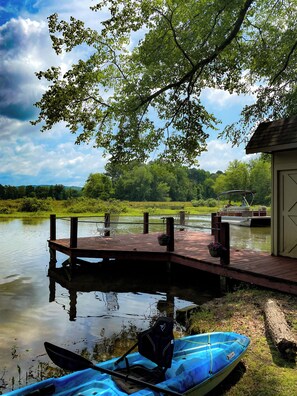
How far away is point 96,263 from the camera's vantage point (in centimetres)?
1112

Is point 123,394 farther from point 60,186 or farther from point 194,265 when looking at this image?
point 60,186

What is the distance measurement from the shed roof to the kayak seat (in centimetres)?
598

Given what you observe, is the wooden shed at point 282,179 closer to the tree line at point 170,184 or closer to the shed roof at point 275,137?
the shed roof at point 275,137

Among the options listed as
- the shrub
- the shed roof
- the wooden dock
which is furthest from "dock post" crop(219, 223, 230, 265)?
the shrub

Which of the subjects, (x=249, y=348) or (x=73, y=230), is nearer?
(x=249, y=348)

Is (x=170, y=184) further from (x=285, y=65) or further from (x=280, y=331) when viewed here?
(x=280, y=331)

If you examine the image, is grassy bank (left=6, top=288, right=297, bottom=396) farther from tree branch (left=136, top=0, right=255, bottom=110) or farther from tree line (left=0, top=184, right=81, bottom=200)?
tree line (left=0, top=184, right=81, bottom=200)

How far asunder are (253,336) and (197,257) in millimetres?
3747

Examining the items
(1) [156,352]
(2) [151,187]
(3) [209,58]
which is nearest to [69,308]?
(1) [156,352]

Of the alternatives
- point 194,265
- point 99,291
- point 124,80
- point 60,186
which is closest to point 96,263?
point 99,291

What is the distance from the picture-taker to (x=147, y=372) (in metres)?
3.13

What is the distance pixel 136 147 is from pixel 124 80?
353cm

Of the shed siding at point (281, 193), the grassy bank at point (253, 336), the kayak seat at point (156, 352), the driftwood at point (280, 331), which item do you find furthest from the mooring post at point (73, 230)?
the kayak seat at point (156, 352)

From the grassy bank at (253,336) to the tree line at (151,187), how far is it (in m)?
25.7
